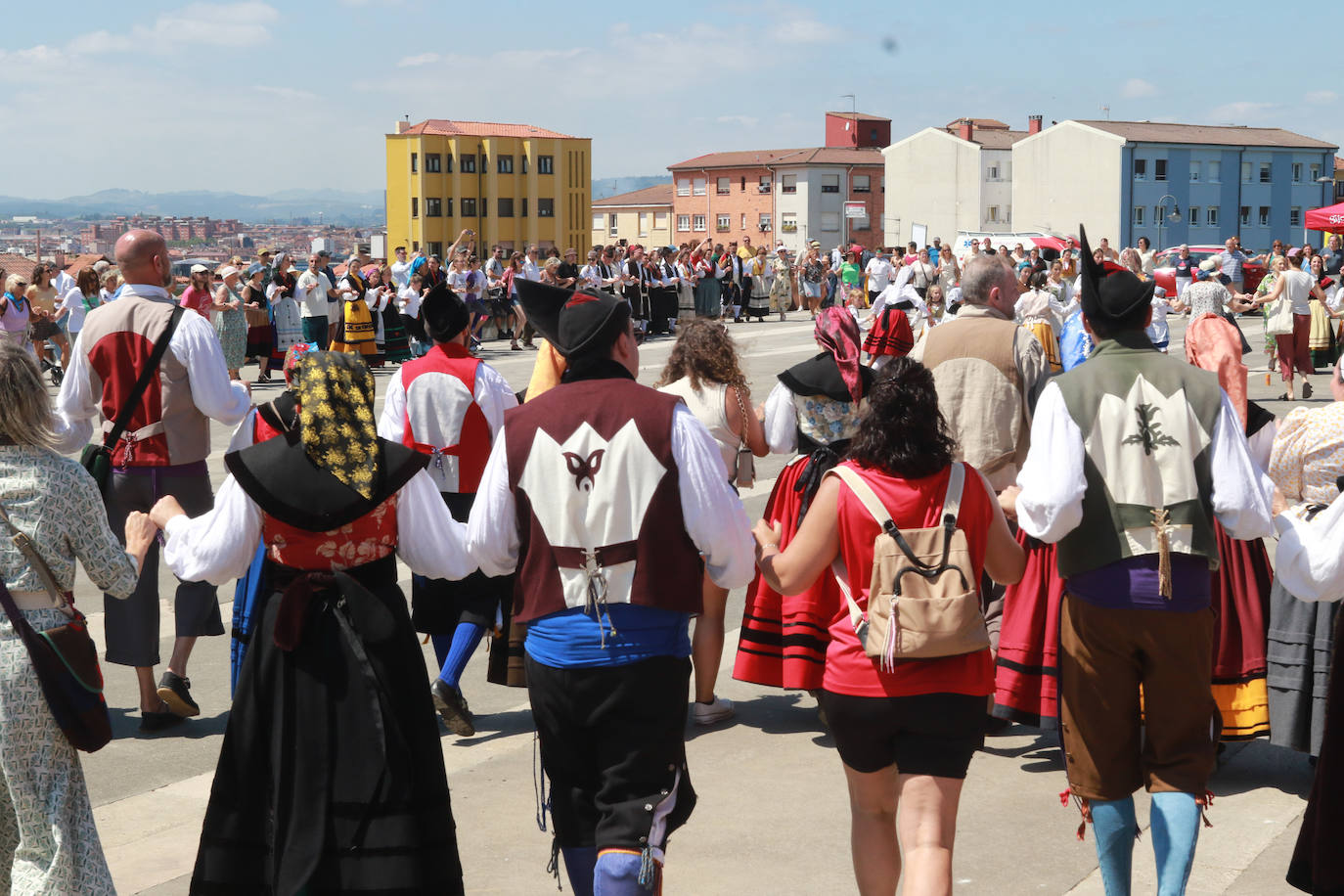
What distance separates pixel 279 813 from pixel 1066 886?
2.42 meters

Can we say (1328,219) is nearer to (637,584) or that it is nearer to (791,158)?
(637,584)

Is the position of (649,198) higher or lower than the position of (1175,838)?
higher

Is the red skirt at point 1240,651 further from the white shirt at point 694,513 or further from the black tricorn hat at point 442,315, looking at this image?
the black tricorn hat at point 442,315

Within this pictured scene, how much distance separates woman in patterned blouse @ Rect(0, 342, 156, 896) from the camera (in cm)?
376

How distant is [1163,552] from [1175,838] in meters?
0.79

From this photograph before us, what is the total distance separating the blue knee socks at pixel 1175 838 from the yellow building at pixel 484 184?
4851 inches

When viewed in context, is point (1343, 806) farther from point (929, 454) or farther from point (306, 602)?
point (306, 602)

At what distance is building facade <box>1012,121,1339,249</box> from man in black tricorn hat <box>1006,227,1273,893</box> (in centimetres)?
8788

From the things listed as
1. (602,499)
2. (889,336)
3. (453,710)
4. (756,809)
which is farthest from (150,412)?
(602,499)

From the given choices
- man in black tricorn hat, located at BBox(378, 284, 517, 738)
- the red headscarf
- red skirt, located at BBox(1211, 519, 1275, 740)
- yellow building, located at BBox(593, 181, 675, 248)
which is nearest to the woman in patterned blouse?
man in black tricorn hat, located at BBox(378, 284, 517, 738)

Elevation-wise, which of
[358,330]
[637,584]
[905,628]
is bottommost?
[905,628]

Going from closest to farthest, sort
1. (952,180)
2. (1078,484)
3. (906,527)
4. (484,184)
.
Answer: (906,527)
(1078,484)
(952,180)
(484,184)

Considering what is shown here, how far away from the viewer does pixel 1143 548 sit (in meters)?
4.06

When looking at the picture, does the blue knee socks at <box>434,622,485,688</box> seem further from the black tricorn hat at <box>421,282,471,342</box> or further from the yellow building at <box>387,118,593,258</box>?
the yellow building at <box>387,118,593,258</box>
